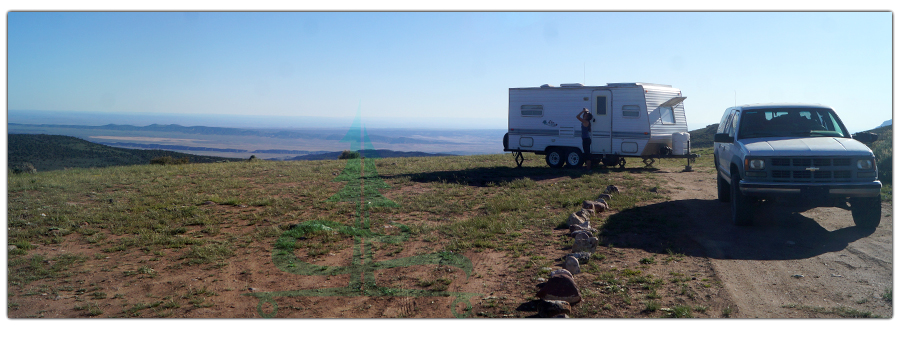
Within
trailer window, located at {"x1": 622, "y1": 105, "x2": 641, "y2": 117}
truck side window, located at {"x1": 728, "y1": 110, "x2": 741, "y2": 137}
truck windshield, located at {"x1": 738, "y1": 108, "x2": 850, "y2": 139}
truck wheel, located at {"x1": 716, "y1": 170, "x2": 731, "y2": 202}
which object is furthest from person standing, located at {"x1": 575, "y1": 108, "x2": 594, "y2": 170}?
truck windshield, located at {"x1": 738, "y1": 108, "x2": 850, "y2": 139}

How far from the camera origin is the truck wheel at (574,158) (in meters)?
16.5

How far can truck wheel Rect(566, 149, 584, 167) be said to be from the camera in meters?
16.5

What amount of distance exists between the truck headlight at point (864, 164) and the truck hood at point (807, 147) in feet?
0.26

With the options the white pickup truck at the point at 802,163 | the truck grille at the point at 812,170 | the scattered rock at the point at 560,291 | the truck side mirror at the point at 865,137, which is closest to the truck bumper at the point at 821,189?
the white pickup truck at the point at 802,163

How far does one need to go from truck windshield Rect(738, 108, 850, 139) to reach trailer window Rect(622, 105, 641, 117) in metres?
7.07

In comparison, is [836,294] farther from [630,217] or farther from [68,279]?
[68,279]

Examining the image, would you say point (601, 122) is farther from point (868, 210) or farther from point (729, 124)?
point (868, 210)

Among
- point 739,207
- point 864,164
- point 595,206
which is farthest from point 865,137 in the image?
point 595,206

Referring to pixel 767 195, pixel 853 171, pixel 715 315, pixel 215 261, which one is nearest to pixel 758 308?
pixel 715 315

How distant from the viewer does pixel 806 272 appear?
5.57 metres

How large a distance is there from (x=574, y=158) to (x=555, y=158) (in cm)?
64

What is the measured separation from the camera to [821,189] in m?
6.83

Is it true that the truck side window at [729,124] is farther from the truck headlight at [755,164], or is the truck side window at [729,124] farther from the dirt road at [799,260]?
the truck headlight at [755,164]

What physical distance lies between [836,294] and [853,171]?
285 cm
